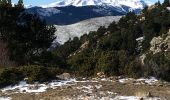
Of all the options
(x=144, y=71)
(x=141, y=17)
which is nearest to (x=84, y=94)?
(x=144, y=71)

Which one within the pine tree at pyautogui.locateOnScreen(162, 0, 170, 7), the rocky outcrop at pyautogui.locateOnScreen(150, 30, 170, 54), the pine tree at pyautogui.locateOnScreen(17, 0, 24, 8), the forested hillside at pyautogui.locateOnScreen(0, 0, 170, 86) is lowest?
the rocky outcrop at pyautogui.locateOnScreen(150, 30, 170, 54)

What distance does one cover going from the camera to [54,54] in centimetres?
5931

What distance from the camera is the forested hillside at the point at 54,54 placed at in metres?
23.6

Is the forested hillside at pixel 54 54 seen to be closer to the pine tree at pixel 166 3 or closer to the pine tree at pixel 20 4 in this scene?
the pine tree at pixel 20 4

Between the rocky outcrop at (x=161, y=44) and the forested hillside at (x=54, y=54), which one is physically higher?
the forested hillside at (x=54, y=54)

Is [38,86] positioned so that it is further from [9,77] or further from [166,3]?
[166,3]

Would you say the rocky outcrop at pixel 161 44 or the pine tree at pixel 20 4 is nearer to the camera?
the pine tree at pixel 20 4

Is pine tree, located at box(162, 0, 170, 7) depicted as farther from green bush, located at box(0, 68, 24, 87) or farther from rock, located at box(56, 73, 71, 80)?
green bush, located at box(0, 68, 24, 87)

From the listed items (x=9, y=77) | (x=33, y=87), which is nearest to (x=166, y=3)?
(x=9, y=77)

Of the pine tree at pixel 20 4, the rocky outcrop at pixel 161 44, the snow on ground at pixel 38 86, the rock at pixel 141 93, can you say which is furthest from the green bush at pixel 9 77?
the rocky outcrop at pixel 161 44

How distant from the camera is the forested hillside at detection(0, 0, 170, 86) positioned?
77.3 feet

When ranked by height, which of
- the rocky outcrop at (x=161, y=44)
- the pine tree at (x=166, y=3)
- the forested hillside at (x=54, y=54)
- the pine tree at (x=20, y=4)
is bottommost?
the rocky outcrop at (x=161, y=44)

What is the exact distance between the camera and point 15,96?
18.8m

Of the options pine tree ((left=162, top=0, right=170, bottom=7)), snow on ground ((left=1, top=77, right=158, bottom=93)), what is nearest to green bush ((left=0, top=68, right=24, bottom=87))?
snow on ground ((left=1, top=77, right=158, bottom=93))
